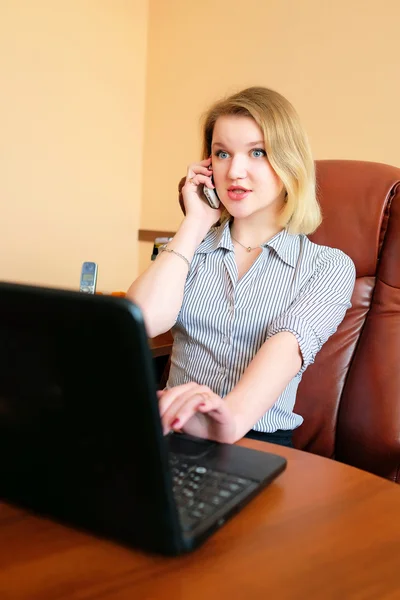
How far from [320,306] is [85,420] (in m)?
0.86

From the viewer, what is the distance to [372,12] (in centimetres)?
191

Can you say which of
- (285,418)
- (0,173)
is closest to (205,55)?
(0,173)

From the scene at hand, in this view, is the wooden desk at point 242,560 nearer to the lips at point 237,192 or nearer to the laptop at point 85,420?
the laptop at point 85,420

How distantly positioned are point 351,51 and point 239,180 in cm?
93

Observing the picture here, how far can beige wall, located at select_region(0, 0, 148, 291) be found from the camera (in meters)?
2.25

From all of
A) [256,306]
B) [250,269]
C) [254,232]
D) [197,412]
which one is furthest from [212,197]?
[197,412]

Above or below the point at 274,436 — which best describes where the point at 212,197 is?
above

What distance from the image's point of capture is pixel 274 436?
125cm

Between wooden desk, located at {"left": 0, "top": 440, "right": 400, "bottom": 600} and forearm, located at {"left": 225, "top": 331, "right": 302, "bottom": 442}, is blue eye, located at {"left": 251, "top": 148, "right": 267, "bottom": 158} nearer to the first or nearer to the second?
forearm, located at {"left": 225, "top": 331, "right": 302, "bottom": 442}

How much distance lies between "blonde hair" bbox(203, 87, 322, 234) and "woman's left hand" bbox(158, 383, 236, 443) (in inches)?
27.2

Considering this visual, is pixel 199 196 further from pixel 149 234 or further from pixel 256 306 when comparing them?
pixel 149 234

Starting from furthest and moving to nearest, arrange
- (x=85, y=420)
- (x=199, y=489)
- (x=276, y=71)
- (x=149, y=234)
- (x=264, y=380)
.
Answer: (x=149, y=234) < (x=276, y=71) < (x=264, y=380) < (x=199, y=489) < (x=85, y=420)

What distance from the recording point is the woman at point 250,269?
1279 mm

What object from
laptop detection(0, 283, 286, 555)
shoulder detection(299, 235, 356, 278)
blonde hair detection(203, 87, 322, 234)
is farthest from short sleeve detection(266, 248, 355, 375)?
laptop detection(0, 283, 286, 555)
